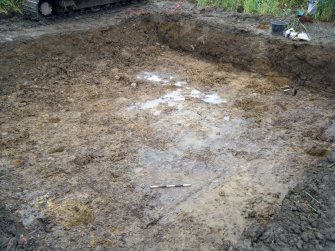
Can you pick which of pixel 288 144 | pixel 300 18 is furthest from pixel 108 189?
pixel 300 18

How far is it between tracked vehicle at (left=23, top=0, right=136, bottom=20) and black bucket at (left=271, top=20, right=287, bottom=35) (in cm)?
424

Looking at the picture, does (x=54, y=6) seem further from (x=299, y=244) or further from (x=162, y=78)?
(x=299, y=244)

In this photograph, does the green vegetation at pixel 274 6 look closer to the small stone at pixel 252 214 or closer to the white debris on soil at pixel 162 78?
the white debris on soil at pixel 162 78

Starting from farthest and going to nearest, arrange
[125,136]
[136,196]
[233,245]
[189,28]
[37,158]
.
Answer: [189,28] < [125,136] < [37,158] < [136,196] < [233,245]

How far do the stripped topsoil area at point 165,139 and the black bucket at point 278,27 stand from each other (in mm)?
261

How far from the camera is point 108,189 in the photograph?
165 inches

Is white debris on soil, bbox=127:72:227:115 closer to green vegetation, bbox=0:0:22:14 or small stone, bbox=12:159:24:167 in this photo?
small stone, bbox=12:159:24:167

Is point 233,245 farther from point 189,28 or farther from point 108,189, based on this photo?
point 189,28

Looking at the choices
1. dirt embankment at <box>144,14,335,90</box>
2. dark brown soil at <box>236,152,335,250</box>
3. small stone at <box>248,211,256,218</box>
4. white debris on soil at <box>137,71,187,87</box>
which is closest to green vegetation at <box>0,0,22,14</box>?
dirt embankment at <box>144,14,335,90</box>

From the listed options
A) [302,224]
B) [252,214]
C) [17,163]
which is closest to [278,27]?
[252,214]

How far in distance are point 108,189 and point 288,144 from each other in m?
2.67

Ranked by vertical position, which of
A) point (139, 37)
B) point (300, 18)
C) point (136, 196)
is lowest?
point (136, 196)

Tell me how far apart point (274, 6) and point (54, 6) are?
509 cm

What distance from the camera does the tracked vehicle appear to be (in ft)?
24.5
